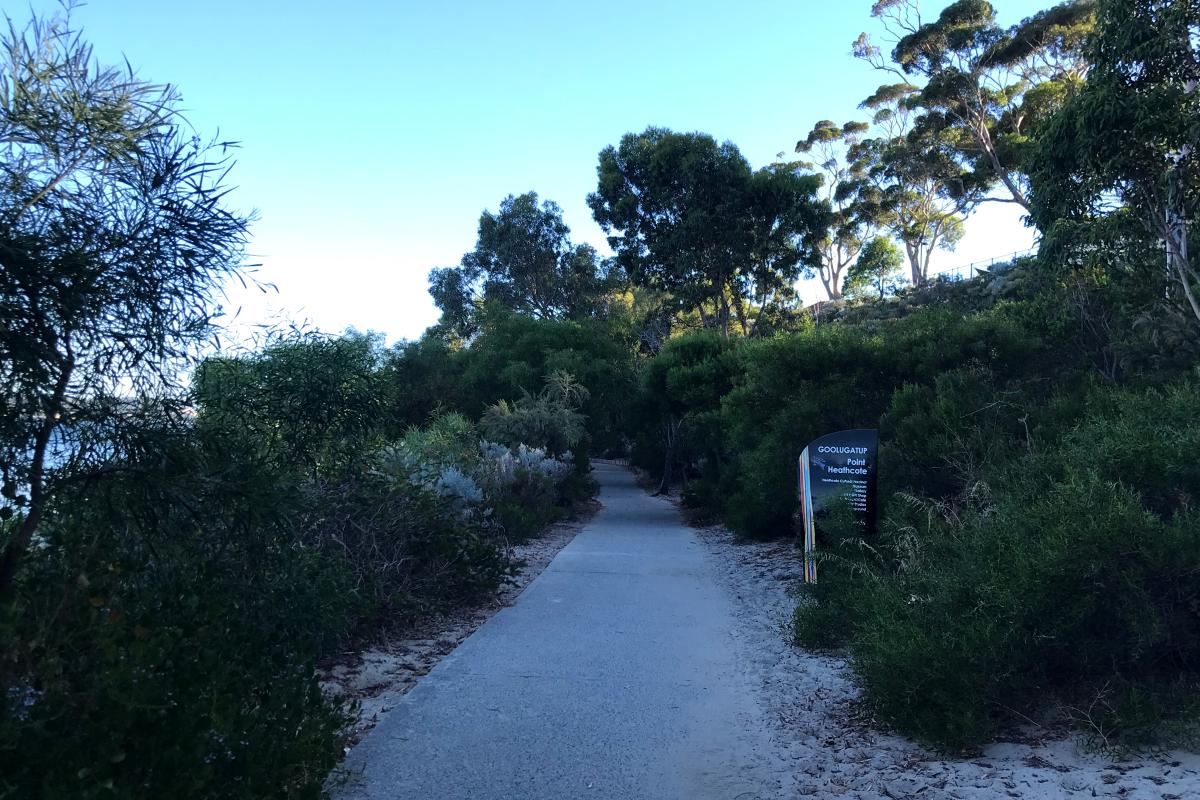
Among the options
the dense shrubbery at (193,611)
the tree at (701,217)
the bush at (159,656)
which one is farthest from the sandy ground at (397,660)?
the tree at (701,217)

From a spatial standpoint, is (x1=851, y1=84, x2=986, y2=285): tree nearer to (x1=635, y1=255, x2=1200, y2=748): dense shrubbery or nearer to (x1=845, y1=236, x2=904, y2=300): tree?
(x1=845, y1=236, x2=904, y2=300): tree

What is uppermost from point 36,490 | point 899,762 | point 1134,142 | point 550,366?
point 1134,142

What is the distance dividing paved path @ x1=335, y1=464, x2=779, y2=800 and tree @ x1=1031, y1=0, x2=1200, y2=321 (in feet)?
20.8

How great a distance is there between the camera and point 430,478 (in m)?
9.86

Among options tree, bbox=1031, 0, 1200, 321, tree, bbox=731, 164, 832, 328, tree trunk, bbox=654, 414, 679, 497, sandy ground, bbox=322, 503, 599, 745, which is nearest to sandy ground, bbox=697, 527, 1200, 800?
sandy ground, bbox=322, 503, 599, 745

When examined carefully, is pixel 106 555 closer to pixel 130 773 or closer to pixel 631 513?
pixel 130 773

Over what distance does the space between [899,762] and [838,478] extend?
5028 millimetres

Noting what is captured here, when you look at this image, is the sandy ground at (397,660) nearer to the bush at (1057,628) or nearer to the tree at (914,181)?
the bush at (1057,628)

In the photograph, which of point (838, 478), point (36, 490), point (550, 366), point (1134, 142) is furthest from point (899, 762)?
point (550, 366)

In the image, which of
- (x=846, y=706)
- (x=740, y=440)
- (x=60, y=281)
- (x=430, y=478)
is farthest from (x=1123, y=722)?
(x=740, y=440)

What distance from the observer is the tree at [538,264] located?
4297cm

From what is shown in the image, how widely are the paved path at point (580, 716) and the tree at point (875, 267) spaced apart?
38.8 m

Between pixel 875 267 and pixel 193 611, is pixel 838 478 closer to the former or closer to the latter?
pixel 193 611

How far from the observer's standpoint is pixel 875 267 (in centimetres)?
4662
